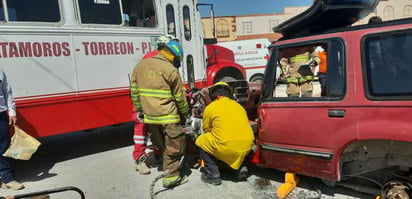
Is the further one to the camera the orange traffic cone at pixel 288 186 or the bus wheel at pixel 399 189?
the orange traffic cone at pixel 288 186

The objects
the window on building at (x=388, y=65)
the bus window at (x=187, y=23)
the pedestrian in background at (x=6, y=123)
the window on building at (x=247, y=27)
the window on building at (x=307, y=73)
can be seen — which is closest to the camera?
the window on building at (x=388, y=65)

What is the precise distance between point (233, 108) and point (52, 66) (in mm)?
2611

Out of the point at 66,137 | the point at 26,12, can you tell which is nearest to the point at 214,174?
the point at 26,12

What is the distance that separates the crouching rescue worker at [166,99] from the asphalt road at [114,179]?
0.37 m

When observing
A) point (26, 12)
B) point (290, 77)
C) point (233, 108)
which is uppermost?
point (26, 12)

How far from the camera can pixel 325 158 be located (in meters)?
3.03

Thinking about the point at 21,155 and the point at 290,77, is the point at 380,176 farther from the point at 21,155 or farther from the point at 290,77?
the point at 21,155

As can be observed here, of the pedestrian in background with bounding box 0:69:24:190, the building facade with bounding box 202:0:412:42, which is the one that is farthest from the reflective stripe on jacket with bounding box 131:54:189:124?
the building facade with bounding box 202:0:412:42

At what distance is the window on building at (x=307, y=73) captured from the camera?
2961mm

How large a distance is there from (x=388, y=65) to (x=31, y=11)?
14.1 feet

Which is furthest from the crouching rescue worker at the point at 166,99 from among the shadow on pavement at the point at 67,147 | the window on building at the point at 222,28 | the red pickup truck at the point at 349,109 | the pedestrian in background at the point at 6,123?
the window on building at the point at 222,28

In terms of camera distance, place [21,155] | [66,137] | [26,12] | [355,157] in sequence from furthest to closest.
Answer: [66,137]
[26,12]
[21,155]
[355,157]

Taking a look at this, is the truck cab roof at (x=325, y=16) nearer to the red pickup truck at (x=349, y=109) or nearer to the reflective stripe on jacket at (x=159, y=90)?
the red pickup truck at (x=349, y=109)

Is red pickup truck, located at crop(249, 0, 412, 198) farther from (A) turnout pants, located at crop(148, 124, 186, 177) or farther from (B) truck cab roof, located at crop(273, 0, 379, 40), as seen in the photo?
(A) turnout pants, located at crop(148, 124, 186, 177)
